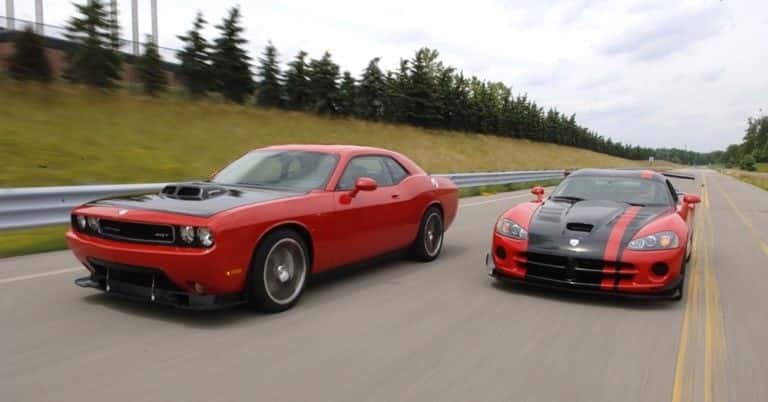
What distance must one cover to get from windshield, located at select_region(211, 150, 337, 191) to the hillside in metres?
9.30

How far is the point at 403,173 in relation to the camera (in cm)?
705

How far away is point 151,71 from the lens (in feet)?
83.9

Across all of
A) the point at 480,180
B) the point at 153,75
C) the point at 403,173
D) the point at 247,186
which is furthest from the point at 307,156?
the point at 153,75

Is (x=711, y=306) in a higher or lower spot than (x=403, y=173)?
lower

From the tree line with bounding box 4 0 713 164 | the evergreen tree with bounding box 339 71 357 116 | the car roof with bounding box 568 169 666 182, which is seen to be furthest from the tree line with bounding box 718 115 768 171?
the car roof with bounding box 568 169 666 182

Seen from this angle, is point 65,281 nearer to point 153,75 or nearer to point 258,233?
point 258,233

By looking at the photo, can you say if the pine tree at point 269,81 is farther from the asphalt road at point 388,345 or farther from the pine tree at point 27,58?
the asphalt road at point 388,345

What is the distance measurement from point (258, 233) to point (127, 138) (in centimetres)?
1781

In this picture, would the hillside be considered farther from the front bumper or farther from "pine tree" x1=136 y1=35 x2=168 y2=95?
the front bumper

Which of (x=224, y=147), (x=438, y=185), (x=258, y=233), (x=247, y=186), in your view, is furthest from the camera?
(x=224, y=147)

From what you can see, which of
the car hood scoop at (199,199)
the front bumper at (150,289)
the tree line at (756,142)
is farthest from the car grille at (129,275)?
the tree line at (756,142)

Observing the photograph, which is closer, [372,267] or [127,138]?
[372,267]

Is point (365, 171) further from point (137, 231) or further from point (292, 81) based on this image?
point (292, 81)

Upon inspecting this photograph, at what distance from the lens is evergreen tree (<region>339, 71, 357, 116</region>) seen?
1532 inches
